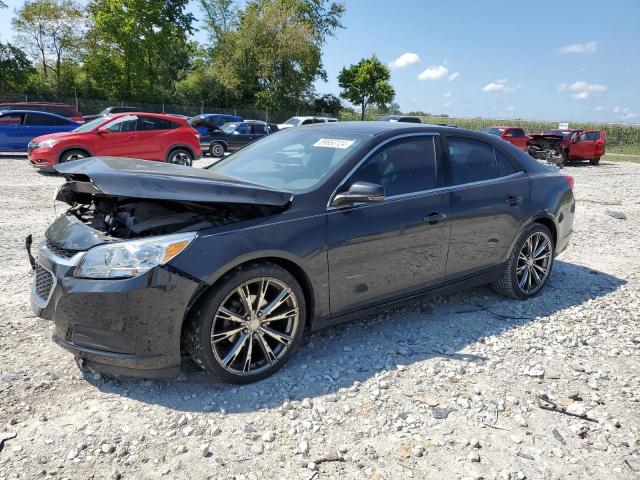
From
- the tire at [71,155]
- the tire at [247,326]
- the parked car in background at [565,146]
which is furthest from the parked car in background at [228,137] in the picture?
the tire at [247,326]

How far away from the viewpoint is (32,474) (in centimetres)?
230

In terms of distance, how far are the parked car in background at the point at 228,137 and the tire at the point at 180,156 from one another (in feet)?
18.3

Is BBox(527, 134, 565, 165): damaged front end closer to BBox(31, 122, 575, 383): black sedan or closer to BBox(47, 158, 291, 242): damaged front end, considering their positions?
BBox(31, 122, 575, 383): black sedan

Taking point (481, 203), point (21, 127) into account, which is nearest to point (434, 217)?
point (481, 203)

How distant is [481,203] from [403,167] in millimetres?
865

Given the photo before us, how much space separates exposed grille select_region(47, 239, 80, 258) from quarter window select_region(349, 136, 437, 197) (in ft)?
5.99

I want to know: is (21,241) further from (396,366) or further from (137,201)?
(396,366)

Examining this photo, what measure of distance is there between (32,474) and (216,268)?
1.30 metres

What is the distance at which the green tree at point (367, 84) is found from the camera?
1966 inches

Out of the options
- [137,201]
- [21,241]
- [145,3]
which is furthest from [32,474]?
[145,3]

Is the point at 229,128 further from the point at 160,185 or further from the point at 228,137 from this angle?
the point at 160,185

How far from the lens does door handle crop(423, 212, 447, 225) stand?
3801mm

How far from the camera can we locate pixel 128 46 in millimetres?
37469

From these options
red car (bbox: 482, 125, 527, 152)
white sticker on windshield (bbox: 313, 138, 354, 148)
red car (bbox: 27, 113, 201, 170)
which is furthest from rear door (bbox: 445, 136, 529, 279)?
red car (bbox: 482, 125, 527, 152)
